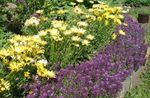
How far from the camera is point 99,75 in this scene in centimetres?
569

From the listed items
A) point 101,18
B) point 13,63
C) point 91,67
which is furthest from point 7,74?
point 101,18

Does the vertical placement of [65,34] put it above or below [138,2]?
above

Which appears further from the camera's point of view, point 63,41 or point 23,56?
point 63,41

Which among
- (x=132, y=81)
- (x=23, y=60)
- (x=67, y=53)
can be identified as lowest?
(x=132, y=81)

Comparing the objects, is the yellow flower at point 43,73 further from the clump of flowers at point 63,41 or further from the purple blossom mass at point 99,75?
the clump of flowers at point 63,41

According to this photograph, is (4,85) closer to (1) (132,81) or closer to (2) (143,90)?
(1) (132,81)

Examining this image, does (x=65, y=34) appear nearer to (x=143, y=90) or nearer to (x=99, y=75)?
(x=99, y=75)

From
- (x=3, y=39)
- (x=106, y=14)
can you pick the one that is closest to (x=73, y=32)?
(x=106, y=14)

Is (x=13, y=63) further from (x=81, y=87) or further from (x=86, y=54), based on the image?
(x=86, y=54)

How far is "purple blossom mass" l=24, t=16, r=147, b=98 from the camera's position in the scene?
513cm

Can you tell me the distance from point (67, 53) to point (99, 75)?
592 mm

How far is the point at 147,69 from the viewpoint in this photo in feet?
26.0

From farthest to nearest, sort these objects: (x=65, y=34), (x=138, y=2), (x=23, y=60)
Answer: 1. (x=138, y=2)
2. (x=65, y=34)
3. (x=23, y=60)

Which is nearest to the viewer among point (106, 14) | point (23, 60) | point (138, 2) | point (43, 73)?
point (23, 60)
